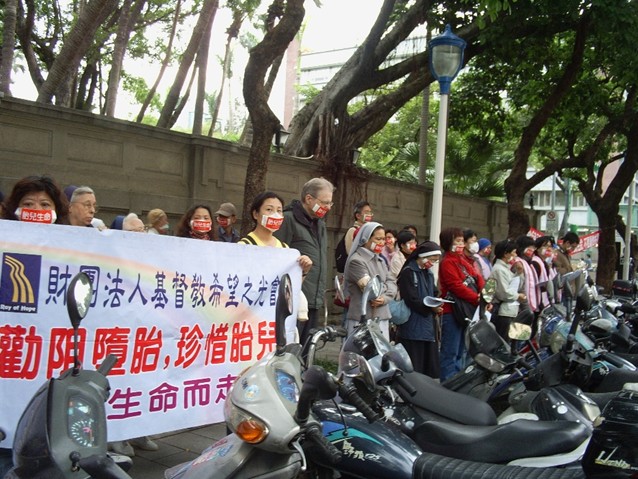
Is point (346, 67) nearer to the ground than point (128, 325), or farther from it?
farther from it

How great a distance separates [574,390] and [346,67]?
440 inches

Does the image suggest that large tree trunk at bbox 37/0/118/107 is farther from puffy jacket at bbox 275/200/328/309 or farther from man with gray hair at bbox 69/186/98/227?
puffy jacket at bbox 275/200/328/309

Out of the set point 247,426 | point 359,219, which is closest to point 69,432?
point 247,426

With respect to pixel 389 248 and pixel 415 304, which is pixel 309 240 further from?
pixel 389 248

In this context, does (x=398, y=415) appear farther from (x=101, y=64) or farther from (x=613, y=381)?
(x=101, y=64)

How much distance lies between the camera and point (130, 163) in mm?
9961

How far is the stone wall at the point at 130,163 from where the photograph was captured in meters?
8.52

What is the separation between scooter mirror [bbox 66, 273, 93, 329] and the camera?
2.13 meters

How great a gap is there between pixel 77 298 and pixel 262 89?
6.22 m

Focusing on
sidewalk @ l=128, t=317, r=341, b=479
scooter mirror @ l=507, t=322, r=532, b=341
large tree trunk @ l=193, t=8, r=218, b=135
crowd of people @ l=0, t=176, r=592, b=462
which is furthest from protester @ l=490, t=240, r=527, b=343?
large tree trunk @ l=193, t=8, r=218, b=135

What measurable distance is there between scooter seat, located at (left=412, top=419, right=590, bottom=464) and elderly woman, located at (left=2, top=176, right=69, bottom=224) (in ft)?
8.08

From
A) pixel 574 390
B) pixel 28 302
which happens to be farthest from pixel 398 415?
pixel 28 302

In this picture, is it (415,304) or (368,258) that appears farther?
(368,258)

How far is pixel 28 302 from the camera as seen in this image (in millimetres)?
3262
